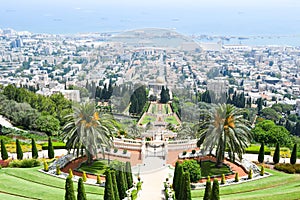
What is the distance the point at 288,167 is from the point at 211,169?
5.13 m

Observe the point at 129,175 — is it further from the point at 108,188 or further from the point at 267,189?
the point at 267,189

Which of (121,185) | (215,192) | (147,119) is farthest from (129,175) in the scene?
(215,192)

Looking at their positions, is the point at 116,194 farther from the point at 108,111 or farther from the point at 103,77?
the point at 103,77

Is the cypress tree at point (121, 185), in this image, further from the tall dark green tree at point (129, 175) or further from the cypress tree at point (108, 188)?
the cypress tree at point (108, 188)

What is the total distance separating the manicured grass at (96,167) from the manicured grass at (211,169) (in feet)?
19.0

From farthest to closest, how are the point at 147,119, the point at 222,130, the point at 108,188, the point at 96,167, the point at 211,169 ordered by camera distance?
the point at 211,169 → the point at 96,167 → the point at 222,130 → the point at 147,119 → the point at 108,188

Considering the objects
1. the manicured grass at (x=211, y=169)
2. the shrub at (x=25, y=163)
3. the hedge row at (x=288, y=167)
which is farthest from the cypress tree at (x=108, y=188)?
the hedge row at (x=288, y=167)

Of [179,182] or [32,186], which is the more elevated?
[179,182]

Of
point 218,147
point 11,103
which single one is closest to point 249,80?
point 11,103

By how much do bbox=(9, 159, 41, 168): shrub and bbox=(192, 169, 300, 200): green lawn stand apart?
10.3m

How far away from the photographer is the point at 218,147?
67.7 feet

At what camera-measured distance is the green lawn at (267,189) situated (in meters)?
16.5

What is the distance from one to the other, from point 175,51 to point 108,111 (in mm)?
4732

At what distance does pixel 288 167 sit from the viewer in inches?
881
